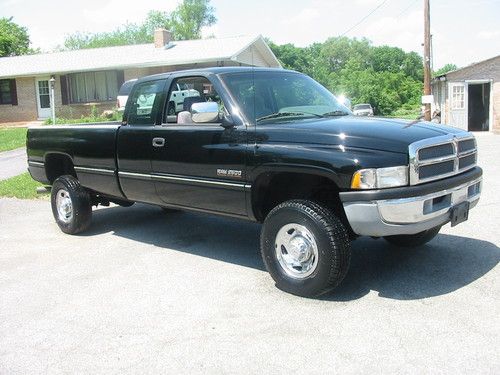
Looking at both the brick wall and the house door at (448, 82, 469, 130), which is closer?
the house door at (448, 82, 469, 130)

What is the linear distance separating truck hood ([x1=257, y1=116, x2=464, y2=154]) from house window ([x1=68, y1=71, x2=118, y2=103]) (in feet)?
A: 82.4

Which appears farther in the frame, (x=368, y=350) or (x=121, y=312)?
(x=121, y=312)

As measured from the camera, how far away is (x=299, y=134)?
4.49 m

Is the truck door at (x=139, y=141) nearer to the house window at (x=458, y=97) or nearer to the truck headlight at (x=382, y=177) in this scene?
the truck headlight at (x=382, y=177)

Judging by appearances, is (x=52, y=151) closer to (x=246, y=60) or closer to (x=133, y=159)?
(x=133, y=159)

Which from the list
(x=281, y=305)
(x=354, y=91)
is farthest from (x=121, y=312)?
(x=354, y=91)

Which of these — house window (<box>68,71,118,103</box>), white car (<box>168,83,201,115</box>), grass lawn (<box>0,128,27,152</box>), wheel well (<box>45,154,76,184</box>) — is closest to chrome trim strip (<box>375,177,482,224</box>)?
white car (<box>168,83,201,115</box>)

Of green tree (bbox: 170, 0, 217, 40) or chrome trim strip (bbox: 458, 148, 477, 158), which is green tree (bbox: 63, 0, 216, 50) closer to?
green tree (bbox: 170, 0, 217, 40)

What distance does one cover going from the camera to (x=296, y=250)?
4582 millimetres

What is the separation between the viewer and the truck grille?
13.5 ft

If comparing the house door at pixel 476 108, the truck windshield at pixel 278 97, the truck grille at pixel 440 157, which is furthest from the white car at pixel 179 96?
the house door at pixel 476 108

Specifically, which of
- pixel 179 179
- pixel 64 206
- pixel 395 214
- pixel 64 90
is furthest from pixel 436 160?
pixel 64 90

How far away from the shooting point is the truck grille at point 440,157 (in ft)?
13.5

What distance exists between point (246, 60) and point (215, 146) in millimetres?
24345
